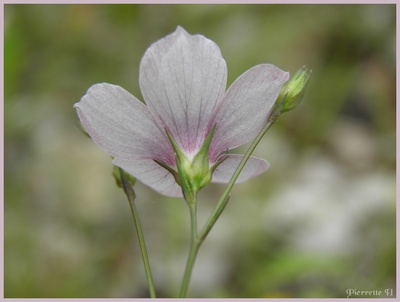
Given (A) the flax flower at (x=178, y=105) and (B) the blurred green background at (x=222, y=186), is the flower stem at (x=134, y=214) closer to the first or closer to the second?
(A) the flax flower at (x=178, y=105)

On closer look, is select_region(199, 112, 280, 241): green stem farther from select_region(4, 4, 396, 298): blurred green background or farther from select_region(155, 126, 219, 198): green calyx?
select_region(4, 4, 396, 298): blurred green background

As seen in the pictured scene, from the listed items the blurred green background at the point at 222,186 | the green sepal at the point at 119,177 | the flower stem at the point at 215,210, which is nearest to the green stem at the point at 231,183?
the flower stem at the point at 215,210

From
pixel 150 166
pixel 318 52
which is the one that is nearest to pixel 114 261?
pixel 318 52

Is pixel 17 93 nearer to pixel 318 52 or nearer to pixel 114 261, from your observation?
pixel 114 261

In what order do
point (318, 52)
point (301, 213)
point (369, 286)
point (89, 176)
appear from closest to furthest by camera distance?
1. point (369, 286)
2. point (301, 213)
3. point (89, 176)
4. point (318, 52)

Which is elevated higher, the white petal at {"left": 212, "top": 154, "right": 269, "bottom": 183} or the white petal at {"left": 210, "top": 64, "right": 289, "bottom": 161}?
the white petal at {"left": 210, "top": 64, "right": 289, "bottom": 161}

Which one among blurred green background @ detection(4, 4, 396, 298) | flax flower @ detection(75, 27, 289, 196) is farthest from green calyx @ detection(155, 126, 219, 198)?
blurred green background @ detection(4, 4, 396, 298)
